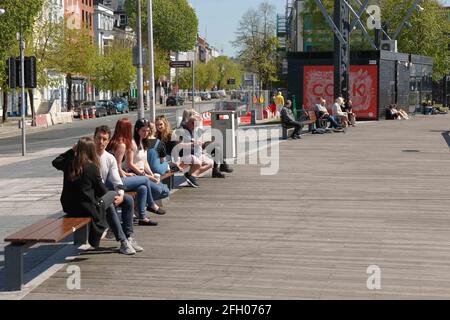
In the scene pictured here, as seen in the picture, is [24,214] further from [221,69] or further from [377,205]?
[221,69]

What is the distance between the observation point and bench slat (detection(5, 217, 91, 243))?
743 cm

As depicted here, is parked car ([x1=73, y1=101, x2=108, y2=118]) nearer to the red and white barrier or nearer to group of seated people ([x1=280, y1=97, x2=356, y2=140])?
the red and white barrier

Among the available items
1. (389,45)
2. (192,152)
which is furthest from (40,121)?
(192,152)

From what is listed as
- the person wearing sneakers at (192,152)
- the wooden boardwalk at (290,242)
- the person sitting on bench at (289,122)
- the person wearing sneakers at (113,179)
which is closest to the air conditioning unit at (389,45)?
the person sitting on bench at (289,122)

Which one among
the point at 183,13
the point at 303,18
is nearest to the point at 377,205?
the point at 303,18

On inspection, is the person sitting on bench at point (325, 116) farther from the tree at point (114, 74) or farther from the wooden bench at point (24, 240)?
the tree at point (114, 74)

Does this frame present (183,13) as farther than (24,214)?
Yes

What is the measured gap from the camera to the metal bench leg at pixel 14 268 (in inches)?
288

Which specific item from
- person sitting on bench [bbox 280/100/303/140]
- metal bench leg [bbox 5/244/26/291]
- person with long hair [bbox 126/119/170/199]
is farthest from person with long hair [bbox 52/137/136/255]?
person sitting on bench [bbox 280/100/303/140]

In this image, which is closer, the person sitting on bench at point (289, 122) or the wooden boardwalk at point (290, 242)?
the wooden boardwalk at point (290, 242)

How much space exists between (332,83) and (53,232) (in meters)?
A: 31.5

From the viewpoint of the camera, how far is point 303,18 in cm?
7281

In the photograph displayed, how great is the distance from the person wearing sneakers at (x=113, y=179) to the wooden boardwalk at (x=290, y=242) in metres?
0.35

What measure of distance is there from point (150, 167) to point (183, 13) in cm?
10654
